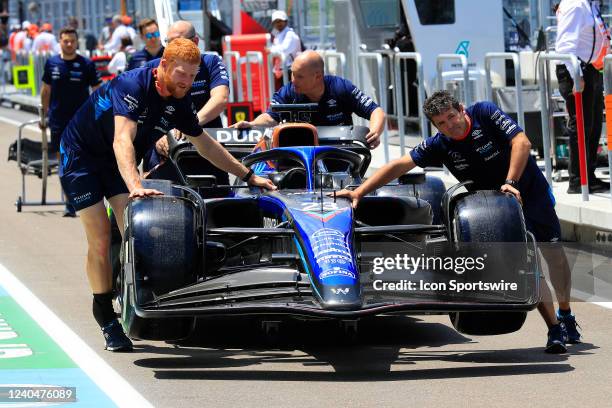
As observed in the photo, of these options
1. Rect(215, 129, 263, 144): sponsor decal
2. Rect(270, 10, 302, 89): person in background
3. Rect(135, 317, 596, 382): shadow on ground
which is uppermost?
Rect(270, 10, 302, 89): person in background

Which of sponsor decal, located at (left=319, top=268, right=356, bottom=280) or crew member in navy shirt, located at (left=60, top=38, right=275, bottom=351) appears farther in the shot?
crew member in navy shirt, located at (left=60, top=38, right=275, bottom=351)

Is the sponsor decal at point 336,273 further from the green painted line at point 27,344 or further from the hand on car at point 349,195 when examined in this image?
the green painted line at point 27,344

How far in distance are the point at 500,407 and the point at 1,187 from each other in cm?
1308

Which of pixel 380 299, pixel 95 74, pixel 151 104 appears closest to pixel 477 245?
pixel 380 299

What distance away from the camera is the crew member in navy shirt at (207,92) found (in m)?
11.3

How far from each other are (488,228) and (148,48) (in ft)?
24.7

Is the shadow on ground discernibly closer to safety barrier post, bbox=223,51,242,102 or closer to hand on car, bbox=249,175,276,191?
hand on car, bbox=249,175,276,191

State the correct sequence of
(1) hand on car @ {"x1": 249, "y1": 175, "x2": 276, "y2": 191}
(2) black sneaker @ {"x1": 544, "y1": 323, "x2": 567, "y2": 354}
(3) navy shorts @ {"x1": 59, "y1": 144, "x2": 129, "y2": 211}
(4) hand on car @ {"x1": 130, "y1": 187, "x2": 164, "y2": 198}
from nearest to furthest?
1. (4) hand on car @ {"x1": 130, "y1": 187, "x2": 164, "y2": 198}
2. (2) black sneaker @ {"x1": 544, "y1": 323, "x2": 567, "y2": 354}
3. (3) navy shorts @ {"x1": 59, "y1": 144, "x2": 129, "y2": 211}
4. (1) hand on car @ {"x1": 249, "y1": 175, "x2": 276, "y2": 191}

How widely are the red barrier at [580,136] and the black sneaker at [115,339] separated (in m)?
5.24

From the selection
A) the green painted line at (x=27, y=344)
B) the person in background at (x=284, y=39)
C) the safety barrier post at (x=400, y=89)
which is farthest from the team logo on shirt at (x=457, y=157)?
the person in background at (x=284, y=39)

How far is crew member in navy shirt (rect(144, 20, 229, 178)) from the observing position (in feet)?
37.2

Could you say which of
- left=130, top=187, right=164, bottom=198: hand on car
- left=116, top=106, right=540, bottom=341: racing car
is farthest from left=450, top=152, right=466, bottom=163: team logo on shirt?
left=130, top=187, right=164, bottom=198: hand on car

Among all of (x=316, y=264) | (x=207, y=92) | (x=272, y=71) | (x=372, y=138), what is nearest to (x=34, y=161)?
(x=272, y=71)

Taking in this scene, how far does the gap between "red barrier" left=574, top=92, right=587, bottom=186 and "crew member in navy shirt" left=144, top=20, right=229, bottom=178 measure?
3.04 metres
